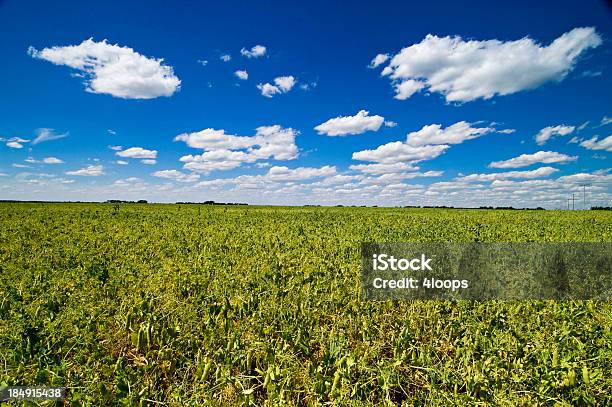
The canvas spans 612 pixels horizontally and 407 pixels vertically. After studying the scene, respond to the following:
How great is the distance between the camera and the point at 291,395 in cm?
357

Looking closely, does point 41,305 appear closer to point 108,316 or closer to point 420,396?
point 108,316

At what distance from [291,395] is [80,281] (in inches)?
192

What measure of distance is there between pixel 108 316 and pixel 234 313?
5.74 feet

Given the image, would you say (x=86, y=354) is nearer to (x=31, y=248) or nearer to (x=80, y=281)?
(x=80, y=281)

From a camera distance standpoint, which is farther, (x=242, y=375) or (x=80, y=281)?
(x=80, y=281)

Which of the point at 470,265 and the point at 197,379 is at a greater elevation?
the point at 470,265

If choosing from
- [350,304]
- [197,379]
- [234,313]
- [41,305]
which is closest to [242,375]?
[197,379]

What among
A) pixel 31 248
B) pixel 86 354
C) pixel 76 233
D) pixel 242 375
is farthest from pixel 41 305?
pixel 76 233

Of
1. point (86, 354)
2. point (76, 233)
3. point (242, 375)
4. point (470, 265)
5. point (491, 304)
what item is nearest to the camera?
point (242, 375)

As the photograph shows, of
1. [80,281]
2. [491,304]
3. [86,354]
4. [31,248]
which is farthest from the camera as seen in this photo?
[31,248]

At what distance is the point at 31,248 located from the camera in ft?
33.1

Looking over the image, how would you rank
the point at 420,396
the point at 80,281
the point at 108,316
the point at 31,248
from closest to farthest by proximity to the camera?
the point at 420,396 → the point at 108,316 → the point at 80,281 → the point at 31,248

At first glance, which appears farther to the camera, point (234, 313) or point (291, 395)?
point (234, 313)

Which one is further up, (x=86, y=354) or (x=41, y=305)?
(x=41, y=305)
